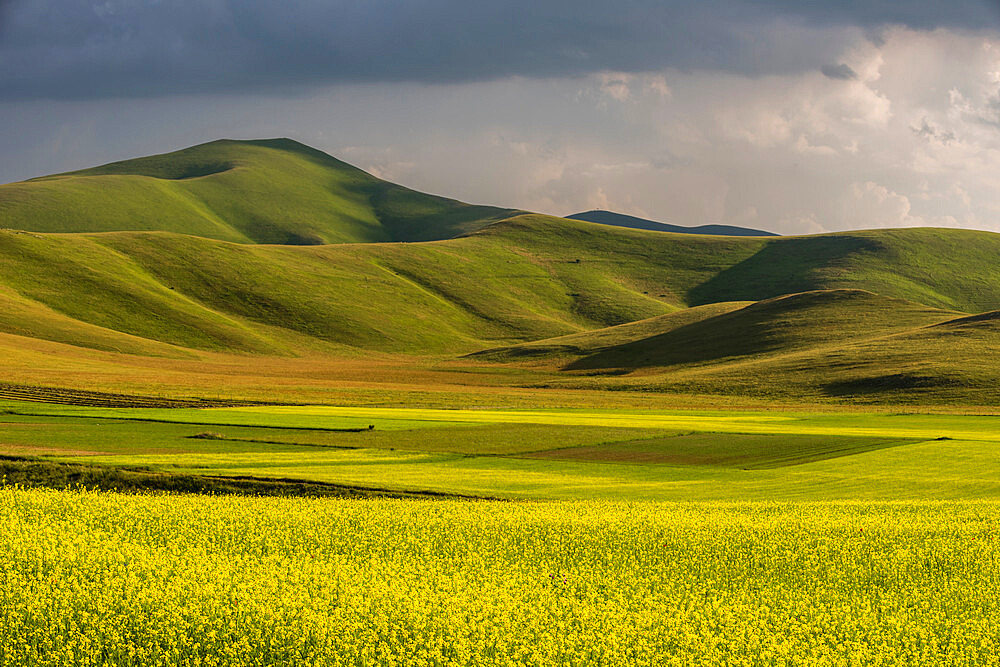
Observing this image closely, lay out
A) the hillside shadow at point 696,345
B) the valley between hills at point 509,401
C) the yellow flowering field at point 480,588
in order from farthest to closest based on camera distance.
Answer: the hillside shadow at point 696,345
the valley between hills at point 509,401
the yellow flowering field at point 480,588

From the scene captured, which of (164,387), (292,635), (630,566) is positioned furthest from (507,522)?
(164,387)

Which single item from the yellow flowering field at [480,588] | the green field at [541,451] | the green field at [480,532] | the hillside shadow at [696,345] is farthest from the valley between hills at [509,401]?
the yellow flowering field at [480,588]

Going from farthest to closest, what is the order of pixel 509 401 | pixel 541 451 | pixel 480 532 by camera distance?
pixel 509 401 → pixel 541 451 → pixel 480 532

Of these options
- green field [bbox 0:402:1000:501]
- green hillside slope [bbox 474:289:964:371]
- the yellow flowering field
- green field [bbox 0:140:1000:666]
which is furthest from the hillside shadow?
the yellow flowering field

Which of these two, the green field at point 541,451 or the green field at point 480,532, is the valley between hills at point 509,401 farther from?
the green field at point 480,532

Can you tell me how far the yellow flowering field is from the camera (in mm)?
8578

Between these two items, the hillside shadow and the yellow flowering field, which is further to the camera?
the hillside shadow

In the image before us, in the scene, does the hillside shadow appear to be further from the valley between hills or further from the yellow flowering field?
the yellow flowering field

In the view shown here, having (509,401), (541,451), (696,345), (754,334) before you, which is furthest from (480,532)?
(754,334)

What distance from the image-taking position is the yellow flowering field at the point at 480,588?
8578mm

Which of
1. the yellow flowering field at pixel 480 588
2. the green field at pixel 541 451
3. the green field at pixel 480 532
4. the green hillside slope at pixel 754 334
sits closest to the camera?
the yellow flowering field at pixel 480 588

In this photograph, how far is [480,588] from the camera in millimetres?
10828

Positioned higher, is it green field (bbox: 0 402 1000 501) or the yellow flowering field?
the yellow flowering field

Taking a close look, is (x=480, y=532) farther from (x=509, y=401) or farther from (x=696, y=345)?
(x=696, y=345)
